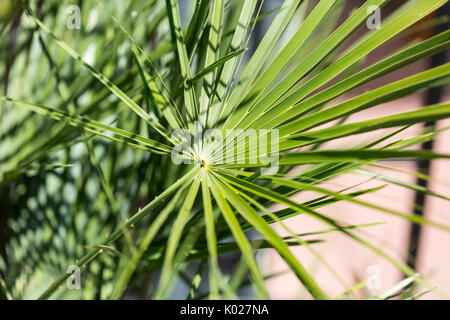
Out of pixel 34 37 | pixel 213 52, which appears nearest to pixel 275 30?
pixel 213 52

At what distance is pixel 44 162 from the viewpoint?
2.34 ft

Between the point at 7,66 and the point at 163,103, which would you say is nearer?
the point at 163,103

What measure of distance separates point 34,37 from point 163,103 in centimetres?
38

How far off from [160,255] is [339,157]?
0.37 m

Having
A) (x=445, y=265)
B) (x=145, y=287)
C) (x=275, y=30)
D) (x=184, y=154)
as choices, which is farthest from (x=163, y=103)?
(x=445, y=265)

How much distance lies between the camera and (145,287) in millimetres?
727

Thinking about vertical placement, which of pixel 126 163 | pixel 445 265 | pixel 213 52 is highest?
pixel 213 52

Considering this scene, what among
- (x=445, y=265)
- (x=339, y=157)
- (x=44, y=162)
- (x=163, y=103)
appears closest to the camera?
(x=339, y=157)

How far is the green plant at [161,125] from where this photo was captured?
1.37 ft

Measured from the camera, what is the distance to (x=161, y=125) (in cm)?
52

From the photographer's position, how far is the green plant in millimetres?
419

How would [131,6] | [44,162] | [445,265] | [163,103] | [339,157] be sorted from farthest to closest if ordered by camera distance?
[445,265] → [44,162] → [131,6] → [163,103] → [339,157]

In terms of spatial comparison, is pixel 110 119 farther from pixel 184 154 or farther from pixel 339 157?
pixel 339 157
